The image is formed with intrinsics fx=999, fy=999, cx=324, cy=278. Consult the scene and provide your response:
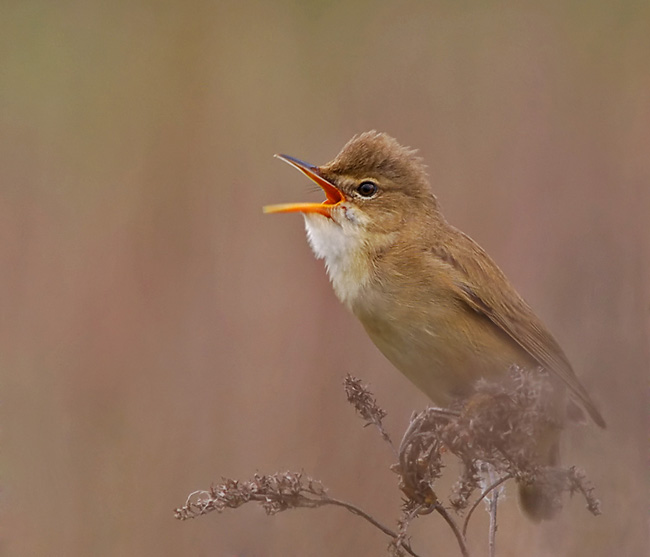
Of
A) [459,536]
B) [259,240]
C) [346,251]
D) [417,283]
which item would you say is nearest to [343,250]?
[346,251]

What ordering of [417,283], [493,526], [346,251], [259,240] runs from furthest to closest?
[259,240], [346,251], [417,283], [493,526]

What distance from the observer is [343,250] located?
13.3ft

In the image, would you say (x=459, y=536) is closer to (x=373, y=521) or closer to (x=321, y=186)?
(x=373, y=521)

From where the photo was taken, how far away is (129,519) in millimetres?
4551

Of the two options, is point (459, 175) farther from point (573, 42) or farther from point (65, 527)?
point (65, 527)

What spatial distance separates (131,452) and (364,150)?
198cm

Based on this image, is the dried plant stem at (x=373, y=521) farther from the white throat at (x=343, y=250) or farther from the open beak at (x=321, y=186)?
the open beak at (x=321, y=186)

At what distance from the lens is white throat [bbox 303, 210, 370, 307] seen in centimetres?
395

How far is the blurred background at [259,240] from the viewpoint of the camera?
13.3 feet

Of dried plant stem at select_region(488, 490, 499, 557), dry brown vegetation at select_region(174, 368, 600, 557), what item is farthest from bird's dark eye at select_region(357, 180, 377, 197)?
dried plant stem at select_region(488, 490, 499, 557)

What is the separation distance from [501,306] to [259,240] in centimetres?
277

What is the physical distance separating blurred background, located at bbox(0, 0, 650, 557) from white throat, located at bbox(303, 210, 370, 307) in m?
0.86

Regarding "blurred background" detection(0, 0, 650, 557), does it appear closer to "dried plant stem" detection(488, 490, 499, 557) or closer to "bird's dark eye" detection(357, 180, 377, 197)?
"dried plant stem" detection(488, 490, 499, 557)

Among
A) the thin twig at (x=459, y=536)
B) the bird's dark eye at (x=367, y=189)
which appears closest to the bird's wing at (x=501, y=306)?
the bird's dark eye at (x=367, y=189)
